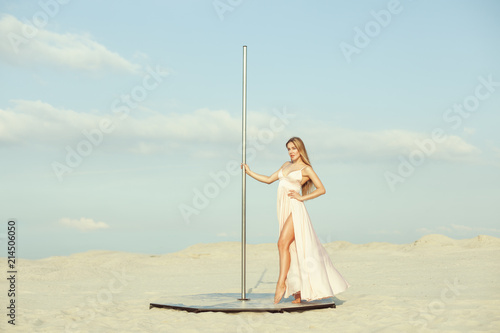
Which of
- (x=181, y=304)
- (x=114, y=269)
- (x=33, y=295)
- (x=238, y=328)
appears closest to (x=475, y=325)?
(x=238, y=328)

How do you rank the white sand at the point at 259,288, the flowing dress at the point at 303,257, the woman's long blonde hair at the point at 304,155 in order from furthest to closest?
1. the woman's long blonde hair at the point at 304,155
2. the flowing dress at the point at 303,257
3. the white sand at the point at 259,288

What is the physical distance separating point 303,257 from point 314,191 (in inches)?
32.4

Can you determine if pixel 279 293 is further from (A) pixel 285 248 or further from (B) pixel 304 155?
(B) pixel 304 155

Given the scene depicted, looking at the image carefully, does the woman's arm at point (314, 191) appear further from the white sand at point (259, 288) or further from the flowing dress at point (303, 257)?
the white sand at point (259, 288)

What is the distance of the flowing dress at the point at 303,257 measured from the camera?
652 centimetres

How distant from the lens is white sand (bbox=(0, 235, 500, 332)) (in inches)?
230

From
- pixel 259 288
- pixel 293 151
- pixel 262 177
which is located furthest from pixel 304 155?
pixel 259 288

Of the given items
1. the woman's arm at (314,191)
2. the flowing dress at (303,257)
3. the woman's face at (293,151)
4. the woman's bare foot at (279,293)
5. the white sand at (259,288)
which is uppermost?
the woman's face at (293,151)

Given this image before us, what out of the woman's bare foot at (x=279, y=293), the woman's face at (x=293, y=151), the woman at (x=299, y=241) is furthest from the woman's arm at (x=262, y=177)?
the woman's bare foot at (x=279, y=293)

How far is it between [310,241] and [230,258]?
906 cm

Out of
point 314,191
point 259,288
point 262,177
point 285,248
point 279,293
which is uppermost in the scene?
point 262,177

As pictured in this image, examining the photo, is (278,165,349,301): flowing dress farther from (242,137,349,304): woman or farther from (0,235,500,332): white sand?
(0,235,500,332): white sand

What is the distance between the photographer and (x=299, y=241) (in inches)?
259

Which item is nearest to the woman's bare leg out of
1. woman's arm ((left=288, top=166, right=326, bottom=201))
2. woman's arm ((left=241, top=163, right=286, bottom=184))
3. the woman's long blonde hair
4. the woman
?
the woman
